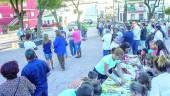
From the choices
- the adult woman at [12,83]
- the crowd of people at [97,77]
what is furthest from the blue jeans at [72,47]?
the adult woman at [12,83]

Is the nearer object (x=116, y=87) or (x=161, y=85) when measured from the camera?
(x=161, y=85)

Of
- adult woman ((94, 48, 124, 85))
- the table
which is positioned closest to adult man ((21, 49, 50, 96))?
the table

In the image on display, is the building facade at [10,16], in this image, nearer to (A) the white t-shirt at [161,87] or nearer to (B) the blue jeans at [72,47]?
(B) the blue jeans at [72,47]

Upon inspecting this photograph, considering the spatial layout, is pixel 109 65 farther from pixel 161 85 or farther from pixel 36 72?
pixel 161 85

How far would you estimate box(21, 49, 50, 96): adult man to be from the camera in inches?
285

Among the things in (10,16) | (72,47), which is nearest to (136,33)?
(72,47)

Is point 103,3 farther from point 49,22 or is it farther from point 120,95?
point 120,95

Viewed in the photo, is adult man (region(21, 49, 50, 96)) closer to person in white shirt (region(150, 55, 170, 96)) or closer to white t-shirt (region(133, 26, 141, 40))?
person in white shirt (region(150, 55, 170, 96))

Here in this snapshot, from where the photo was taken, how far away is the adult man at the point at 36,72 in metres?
7.23

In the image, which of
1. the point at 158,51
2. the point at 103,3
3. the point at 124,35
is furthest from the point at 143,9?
the point at 158,51

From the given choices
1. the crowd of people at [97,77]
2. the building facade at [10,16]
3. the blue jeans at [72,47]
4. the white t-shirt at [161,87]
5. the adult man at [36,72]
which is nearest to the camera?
the white t-shirt at [161,87]

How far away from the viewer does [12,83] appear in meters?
5.68

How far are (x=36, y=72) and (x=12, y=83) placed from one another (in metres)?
1.62

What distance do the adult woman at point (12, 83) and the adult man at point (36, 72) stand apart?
137 centimetres
